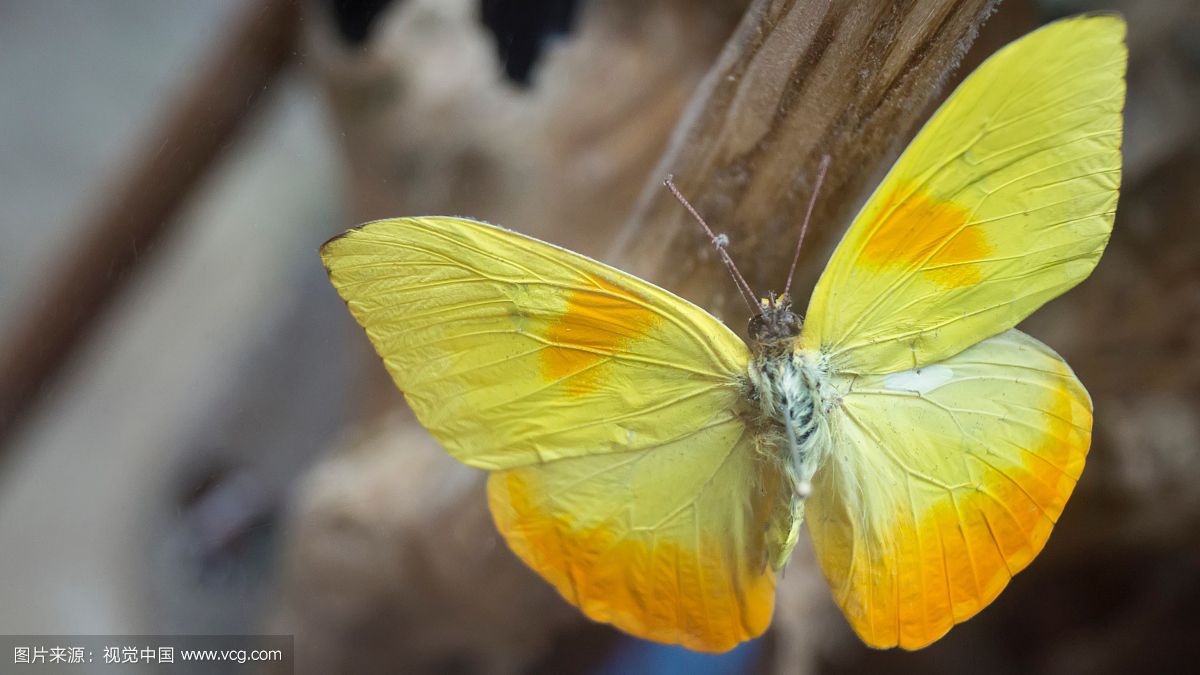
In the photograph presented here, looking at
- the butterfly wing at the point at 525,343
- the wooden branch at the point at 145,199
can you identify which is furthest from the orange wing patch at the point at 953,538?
the wooden branch at the point at 145,199

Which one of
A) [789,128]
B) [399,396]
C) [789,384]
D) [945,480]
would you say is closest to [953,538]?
[945,480]

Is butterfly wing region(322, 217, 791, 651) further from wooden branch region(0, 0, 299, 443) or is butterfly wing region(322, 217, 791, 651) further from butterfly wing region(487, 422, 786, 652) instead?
wooden branch region(0, 0, 299, 443)

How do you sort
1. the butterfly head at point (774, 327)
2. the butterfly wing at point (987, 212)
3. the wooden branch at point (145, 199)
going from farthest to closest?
the wooden branch at point (145, 199) < the butterfly head at point (774, 327) < the butterfly wing at point (987, 212)

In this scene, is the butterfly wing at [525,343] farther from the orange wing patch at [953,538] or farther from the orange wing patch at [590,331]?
the orange wing patch at [953,538]

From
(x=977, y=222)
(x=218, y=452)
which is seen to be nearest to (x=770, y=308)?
(x=977, y=222)

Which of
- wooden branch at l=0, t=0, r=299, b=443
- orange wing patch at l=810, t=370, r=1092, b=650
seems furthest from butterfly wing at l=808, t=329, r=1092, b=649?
wooden branch at l=0, t=0, r=299, b=443

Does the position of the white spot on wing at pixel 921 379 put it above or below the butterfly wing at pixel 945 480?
above
